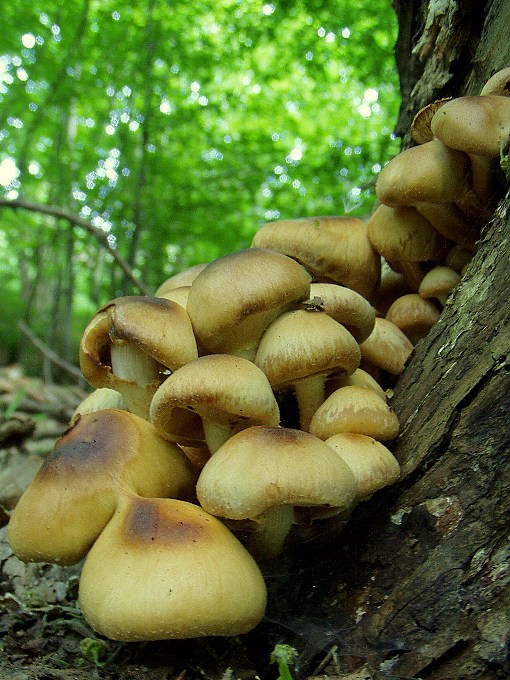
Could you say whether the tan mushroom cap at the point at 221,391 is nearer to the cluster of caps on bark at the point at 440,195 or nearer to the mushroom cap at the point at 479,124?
the cluster of caps on bark at the point at 440,195

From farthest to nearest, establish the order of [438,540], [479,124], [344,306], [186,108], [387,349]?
[186,108], [387,349], [344,306], [479,124], [438,540]

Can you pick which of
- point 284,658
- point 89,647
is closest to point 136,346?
point 89,647

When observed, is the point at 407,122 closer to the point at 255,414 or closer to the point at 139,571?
the point at 255,414

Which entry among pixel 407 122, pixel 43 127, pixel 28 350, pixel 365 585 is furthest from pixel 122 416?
pixel 43 127

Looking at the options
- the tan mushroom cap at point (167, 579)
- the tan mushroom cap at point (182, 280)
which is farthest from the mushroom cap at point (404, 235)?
the tan mushroom cap at point (167, 579)

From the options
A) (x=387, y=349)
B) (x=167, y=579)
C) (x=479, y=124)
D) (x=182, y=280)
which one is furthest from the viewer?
(x=182, y=280)

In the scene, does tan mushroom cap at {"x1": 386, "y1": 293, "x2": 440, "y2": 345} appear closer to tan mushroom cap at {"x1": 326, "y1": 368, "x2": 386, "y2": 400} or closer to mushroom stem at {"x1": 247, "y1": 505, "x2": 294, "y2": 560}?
tan mushroom cap at {"x1": 326, "y1": 368, "x2": 386, "y2": 400}

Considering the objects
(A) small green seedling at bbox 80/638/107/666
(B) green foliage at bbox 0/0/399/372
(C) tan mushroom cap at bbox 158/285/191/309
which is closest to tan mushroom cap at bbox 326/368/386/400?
(C) tan mushroom cap at bbox 158/285/191/309

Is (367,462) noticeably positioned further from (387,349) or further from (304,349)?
(387,349)
